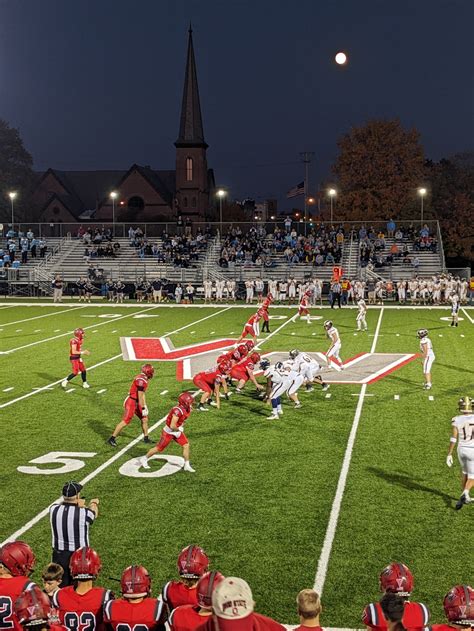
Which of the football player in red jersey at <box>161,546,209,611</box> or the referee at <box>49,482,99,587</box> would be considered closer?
the football player in red jersey at <box>161,546,209,611</box>

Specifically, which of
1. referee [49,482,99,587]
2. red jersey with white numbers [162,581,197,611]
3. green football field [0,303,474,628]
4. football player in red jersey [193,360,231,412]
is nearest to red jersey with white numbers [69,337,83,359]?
green football field [0,303,474,628]

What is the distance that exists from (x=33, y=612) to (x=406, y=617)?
2.09 meters

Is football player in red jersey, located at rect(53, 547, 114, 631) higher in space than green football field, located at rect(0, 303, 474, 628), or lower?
higher

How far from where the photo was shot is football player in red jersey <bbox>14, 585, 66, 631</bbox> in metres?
4.01

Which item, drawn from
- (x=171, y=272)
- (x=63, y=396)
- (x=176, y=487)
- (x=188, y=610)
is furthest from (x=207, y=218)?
(x=188, y=610)

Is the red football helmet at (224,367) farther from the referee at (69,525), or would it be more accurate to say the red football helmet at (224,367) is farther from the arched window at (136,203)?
the arched window at (136,203)

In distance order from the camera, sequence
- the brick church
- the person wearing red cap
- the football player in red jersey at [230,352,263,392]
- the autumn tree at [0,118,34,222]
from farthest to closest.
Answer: the brick church
the autumn tree at [0,118,34,222]
the football player in red jersey at [230,352,263,392]
the person wearing red cap

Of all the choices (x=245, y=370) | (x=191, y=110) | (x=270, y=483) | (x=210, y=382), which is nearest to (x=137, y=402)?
(x=270, y=483)

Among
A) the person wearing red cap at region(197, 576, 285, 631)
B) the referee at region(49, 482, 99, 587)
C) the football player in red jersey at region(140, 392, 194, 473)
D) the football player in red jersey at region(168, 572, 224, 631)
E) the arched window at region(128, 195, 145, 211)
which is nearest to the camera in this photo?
the person wearing red cap at region(197, 576, 285, 631)

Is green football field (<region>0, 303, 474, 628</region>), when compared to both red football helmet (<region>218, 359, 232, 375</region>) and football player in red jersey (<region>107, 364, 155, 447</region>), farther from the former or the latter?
red football helmet (<region>218, 359, 232, 375</region>)

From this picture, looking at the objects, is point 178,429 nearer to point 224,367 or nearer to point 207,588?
point 224,367

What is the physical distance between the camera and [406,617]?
4.45 metres

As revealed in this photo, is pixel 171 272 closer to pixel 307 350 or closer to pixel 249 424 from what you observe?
pixel 307 350

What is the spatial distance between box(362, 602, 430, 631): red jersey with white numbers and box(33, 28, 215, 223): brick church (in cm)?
7022
